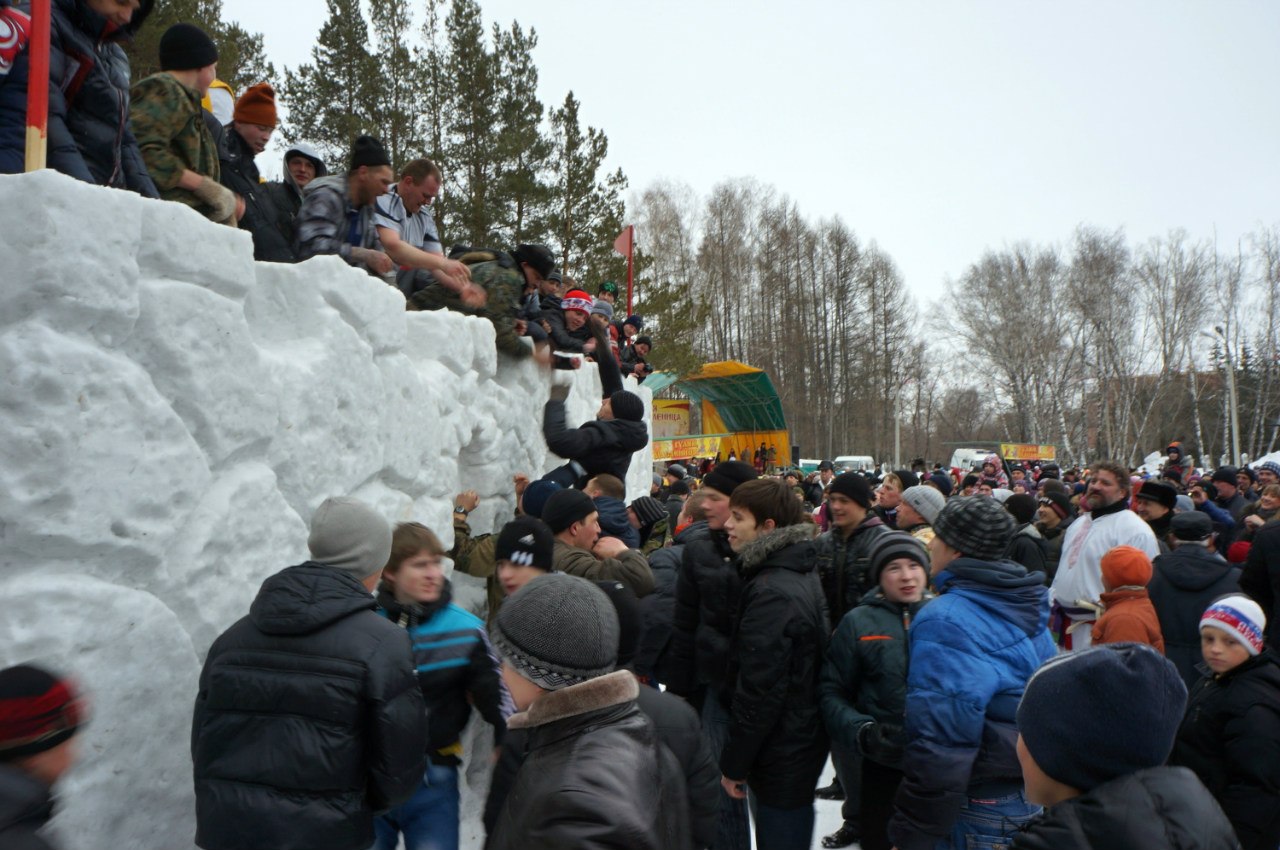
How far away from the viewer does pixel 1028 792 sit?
1.64m

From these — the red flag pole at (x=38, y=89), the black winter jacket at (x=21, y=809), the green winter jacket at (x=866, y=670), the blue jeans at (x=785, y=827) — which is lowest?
the blue jeans at (x=785, y=827)

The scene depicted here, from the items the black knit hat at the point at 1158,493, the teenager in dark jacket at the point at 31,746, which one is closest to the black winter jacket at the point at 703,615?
the teenager in dark jacket at the point at 31,746

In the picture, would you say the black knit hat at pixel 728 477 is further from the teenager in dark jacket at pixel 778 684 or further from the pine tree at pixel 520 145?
the pine tree at pixel 520 145

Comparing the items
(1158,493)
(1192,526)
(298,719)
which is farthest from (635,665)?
(1158,493)

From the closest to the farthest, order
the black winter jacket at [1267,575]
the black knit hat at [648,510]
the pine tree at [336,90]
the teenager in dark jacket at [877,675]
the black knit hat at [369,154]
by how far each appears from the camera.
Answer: the teenager in dark jacket at [877,675], the black knit hat at [369,154], the black winter jacket at [1267,575], the black knit hat at [648,510], the pine tree at [336,90]

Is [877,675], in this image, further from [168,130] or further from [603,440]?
[168,130]

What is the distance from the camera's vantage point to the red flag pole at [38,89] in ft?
Result: 7.63

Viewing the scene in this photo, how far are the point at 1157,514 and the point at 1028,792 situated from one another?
17.8 feet

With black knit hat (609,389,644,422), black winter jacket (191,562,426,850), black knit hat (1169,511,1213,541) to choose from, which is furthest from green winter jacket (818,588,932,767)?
black knit hat (1169,511,1213,541)

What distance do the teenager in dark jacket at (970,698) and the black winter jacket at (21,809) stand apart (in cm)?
223

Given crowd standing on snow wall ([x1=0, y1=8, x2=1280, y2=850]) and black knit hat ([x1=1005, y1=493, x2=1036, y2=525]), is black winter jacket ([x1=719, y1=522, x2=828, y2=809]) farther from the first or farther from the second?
black knit hat ([x1=1005, y1=493, x2=1036, y2=525])

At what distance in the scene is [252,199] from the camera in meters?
4.49

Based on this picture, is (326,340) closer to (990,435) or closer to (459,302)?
(459,302)

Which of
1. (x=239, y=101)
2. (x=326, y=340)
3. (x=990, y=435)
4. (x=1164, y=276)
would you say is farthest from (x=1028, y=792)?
(x=990, y=435)
